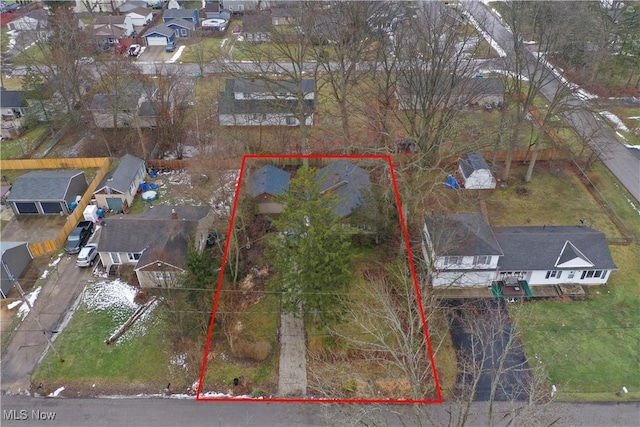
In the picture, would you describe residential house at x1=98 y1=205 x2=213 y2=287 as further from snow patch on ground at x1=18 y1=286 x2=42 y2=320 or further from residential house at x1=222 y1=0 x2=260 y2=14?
residential house at x1=222 y1=0 x2=260 y2=14

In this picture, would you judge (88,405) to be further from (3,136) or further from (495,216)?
(3,136)

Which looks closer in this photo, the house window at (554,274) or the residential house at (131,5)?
the house window at (554,274)

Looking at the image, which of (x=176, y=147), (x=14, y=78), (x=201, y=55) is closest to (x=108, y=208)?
(x=176, y=147)

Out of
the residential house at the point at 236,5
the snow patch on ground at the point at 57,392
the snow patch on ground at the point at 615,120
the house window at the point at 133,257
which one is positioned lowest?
the snow patch on ground at the point at 57,392

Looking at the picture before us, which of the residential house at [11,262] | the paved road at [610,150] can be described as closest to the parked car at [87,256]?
the residential house at [11,262]

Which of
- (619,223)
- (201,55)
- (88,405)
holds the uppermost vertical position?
(201,55)

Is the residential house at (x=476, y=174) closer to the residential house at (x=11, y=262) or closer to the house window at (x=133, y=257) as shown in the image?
the house window at (x=133, y=257)
